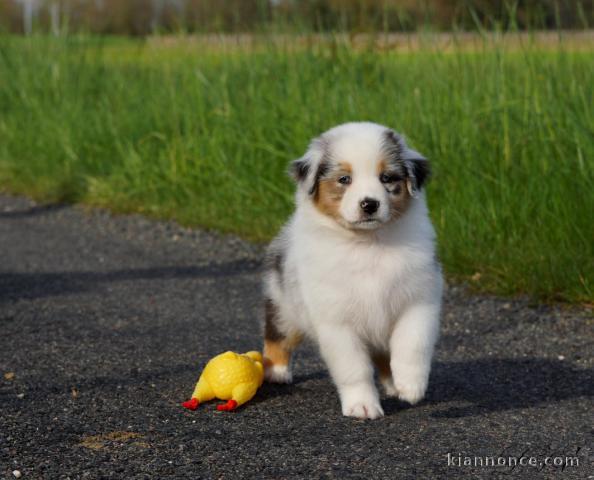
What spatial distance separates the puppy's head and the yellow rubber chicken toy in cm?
Result: 73

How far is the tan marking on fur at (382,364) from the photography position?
4578 millimetres

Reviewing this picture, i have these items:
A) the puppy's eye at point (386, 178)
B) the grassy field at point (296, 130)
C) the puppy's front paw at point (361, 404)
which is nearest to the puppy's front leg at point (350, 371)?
the puppy's front paw at point (361, 404)

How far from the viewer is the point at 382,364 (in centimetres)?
464

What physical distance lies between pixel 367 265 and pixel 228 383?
74cm

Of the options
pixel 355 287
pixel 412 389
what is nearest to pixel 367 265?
pixel 355 287

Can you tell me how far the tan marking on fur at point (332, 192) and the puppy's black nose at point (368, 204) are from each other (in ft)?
0.51

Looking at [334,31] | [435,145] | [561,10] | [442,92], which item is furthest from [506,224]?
[334,31]

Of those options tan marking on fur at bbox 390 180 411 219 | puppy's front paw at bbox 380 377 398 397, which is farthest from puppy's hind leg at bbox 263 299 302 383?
tan marking on fur at bbox 390 180 411 219

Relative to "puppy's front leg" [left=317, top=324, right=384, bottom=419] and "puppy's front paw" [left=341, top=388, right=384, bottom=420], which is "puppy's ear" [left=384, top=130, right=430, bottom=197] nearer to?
"puppy's front leg" [left=317, top=324, right=384, bottom=419]

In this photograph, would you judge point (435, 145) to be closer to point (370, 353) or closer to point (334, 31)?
point (334, 31)

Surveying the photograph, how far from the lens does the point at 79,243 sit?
8.38 metres

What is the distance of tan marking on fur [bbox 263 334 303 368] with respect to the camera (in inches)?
185

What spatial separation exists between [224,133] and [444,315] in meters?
3.57

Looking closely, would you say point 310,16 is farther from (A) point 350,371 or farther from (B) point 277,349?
(A) point 350,371
